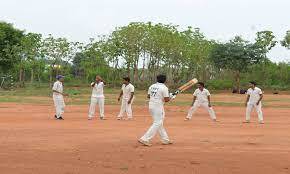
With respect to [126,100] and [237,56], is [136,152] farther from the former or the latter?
[237,56]

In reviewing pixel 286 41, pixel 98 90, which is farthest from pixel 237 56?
pixel 98 90

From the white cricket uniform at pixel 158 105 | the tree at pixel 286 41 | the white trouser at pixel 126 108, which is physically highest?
the tree at pixel 286 41

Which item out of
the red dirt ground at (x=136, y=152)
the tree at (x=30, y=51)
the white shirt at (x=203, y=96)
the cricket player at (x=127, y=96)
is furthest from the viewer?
the tree at (x=30, y=51)

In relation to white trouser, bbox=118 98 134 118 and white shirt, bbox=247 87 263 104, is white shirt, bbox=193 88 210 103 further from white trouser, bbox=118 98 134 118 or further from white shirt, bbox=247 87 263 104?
white trouser, bbox=118 98 134 118

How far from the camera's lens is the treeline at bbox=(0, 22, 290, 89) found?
2473 inches

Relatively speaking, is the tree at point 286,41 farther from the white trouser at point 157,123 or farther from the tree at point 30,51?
the white trouser at point 157,123

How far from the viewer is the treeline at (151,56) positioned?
6281cm

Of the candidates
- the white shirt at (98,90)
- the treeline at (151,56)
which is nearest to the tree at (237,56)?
the treeline at (151,56)

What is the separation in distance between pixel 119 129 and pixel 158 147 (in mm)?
4732

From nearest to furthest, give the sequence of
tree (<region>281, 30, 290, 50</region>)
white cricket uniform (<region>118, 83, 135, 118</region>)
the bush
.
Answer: white cricket uniform (<region>118, 83, 135, 118</region>)
the bush
tree (<region>281, 30, 290, 50</region>)

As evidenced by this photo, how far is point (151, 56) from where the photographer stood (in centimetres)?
6612

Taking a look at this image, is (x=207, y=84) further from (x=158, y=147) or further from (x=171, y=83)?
(x=158, y=147)

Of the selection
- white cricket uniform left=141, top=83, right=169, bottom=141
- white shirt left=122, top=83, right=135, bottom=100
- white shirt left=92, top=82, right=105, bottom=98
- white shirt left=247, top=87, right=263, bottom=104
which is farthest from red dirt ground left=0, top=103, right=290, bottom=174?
white shirt left=122, top=83, right=135, bottom=100

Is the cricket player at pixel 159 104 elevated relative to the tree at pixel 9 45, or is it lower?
lower
